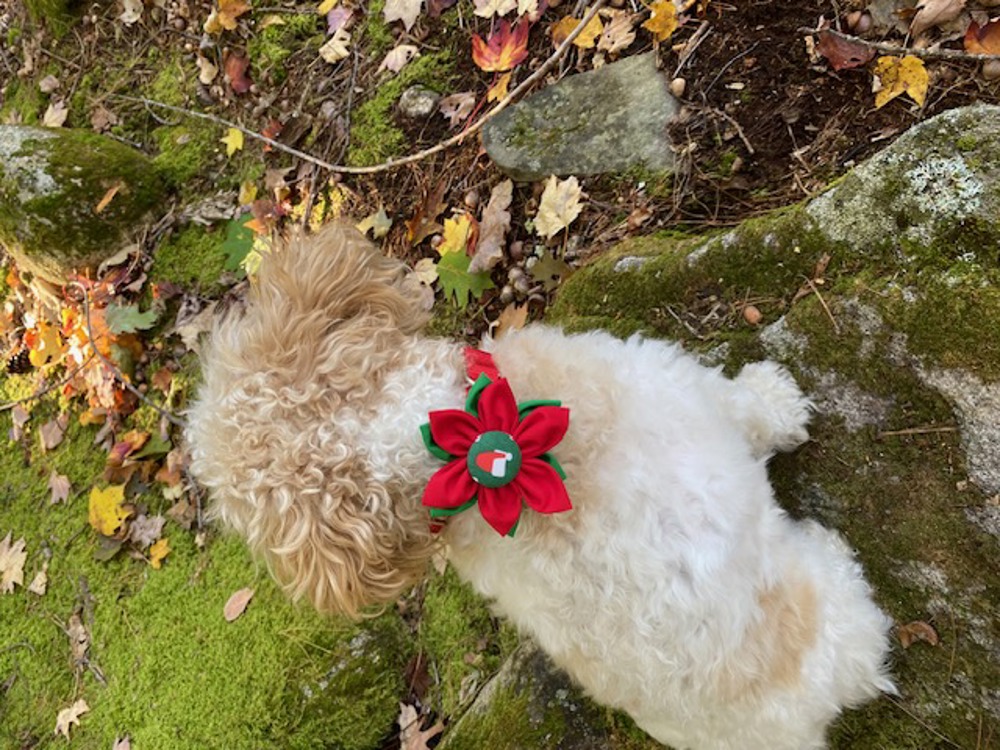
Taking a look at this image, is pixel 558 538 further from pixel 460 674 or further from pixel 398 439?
pixel 460 674

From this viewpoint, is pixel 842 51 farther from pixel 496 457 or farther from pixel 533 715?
pixel 533 715

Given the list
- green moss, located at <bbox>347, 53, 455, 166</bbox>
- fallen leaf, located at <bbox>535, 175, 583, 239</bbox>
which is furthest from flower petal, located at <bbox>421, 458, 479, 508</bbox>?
green moss, located at <bbox>347, 53, 455, 166</bbox>

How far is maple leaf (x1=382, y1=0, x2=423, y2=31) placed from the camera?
203 inches

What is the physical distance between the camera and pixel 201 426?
2.40m

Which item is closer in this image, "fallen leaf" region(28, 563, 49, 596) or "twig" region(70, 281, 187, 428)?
"twig" region(70, 281, 187, 428)

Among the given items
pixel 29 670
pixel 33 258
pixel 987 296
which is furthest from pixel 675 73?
pixel 29 670

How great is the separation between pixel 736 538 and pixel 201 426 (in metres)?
1.76

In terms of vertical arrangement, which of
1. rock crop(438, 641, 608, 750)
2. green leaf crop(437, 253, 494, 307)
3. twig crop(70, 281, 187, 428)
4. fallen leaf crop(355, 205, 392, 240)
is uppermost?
fallen leaf crop(355, 205, 392, 240)

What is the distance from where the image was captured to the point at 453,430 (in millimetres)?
2203

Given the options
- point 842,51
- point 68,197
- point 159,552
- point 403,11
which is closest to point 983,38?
point 842,51

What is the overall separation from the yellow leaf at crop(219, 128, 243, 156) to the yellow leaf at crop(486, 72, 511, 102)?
2345 mm

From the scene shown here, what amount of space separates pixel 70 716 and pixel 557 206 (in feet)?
15.6

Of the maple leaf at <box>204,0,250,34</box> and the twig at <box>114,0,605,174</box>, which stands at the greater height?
the maple leaf at <box>204,0,250,34</box>

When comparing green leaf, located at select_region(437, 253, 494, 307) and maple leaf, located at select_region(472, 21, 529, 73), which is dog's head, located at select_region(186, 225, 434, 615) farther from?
maple leaf, located at select_region(472, 21, 529, 73)
